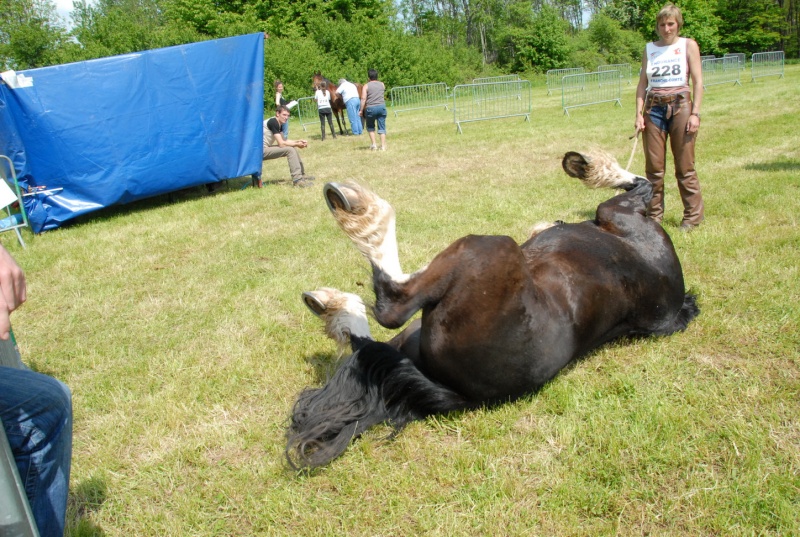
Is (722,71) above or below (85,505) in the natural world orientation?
above

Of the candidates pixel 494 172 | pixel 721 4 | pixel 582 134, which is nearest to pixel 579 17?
pixel 721 4

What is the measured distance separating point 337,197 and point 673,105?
437 centimetres

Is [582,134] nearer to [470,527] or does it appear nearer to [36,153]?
[36,153]

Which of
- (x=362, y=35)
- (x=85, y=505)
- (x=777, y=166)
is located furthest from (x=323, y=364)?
(x=362, y=35)

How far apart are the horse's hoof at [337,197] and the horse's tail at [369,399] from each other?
72 centimetres

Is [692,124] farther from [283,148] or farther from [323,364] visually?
[283,148]

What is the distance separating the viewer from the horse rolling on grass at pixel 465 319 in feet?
8.74

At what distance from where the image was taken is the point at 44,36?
1312 inches

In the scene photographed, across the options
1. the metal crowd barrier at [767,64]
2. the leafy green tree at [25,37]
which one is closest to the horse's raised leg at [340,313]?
the metal crowd barrier at [767,64]

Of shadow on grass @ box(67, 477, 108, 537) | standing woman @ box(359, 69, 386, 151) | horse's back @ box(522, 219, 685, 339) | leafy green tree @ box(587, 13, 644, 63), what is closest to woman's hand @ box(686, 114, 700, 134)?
horse's back @ box(522, 219, 685, 339)

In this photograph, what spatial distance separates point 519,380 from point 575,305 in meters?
0.47

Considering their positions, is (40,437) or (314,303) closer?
(40,437)

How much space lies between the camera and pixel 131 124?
886cm

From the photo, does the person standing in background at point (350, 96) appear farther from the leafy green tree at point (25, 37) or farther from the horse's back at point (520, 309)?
the leafy green tree at point (25, 37)
